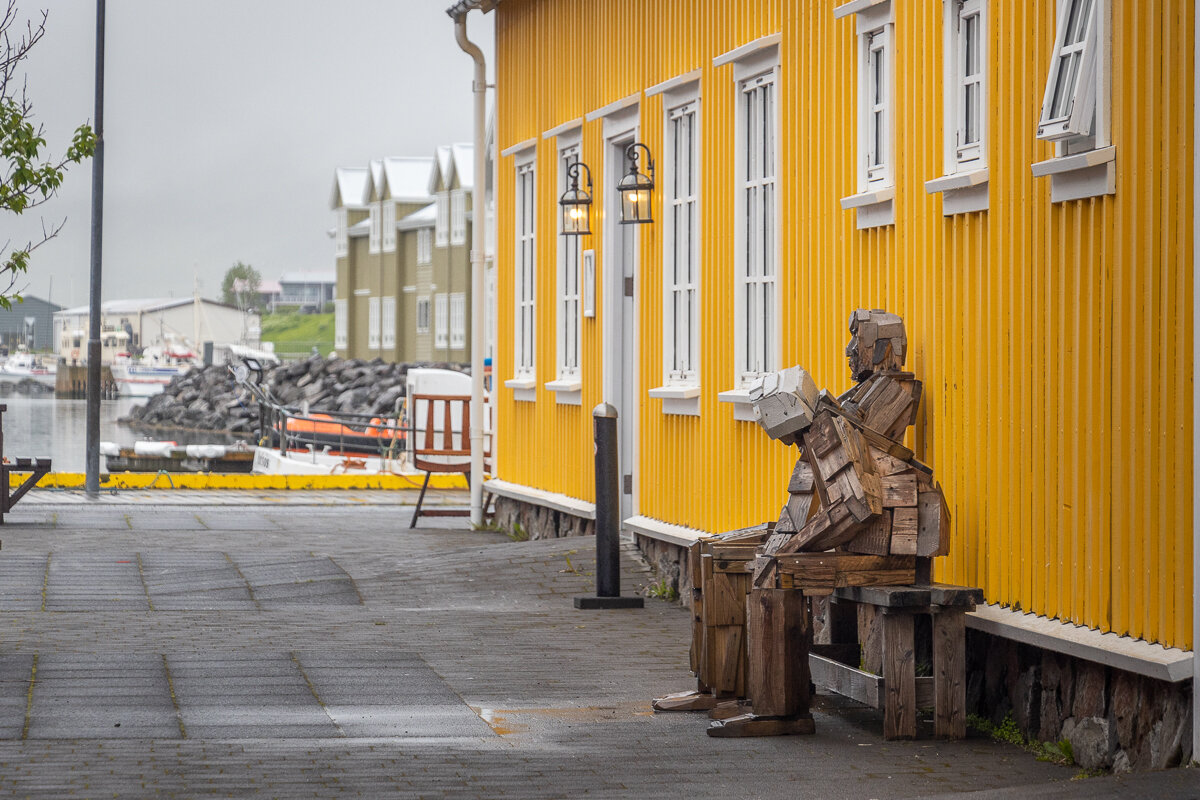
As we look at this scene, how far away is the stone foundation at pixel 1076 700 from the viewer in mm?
6023

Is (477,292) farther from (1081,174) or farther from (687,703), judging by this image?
(1081,174)

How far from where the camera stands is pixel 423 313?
6844cm

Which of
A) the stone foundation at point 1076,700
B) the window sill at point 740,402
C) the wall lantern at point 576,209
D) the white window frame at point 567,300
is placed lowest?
the stone foundation at point 1076,700

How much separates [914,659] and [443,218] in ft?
194

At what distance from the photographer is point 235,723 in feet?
23.5

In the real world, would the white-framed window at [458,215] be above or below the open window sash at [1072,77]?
above

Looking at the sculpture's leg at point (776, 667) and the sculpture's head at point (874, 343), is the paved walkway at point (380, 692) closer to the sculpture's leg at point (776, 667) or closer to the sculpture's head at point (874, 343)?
the sculpture's leg at point (776, 667)

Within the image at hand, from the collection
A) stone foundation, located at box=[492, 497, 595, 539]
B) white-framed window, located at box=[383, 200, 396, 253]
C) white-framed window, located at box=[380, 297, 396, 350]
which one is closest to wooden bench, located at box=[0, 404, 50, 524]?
stone foundation, located at box=[492, 497, 595, 539]

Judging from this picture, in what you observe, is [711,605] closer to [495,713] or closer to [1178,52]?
[495,713]

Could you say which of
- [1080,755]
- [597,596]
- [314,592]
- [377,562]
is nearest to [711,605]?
[1080,755]

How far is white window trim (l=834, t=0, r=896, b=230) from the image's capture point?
28.1 ft

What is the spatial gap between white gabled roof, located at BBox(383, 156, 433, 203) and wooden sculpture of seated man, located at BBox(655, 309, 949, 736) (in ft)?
203

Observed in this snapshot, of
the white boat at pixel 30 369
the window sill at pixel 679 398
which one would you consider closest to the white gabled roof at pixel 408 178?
the window sill at pixel 679 398

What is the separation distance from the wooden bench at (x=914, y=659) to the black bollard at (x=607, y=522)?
159 inches
